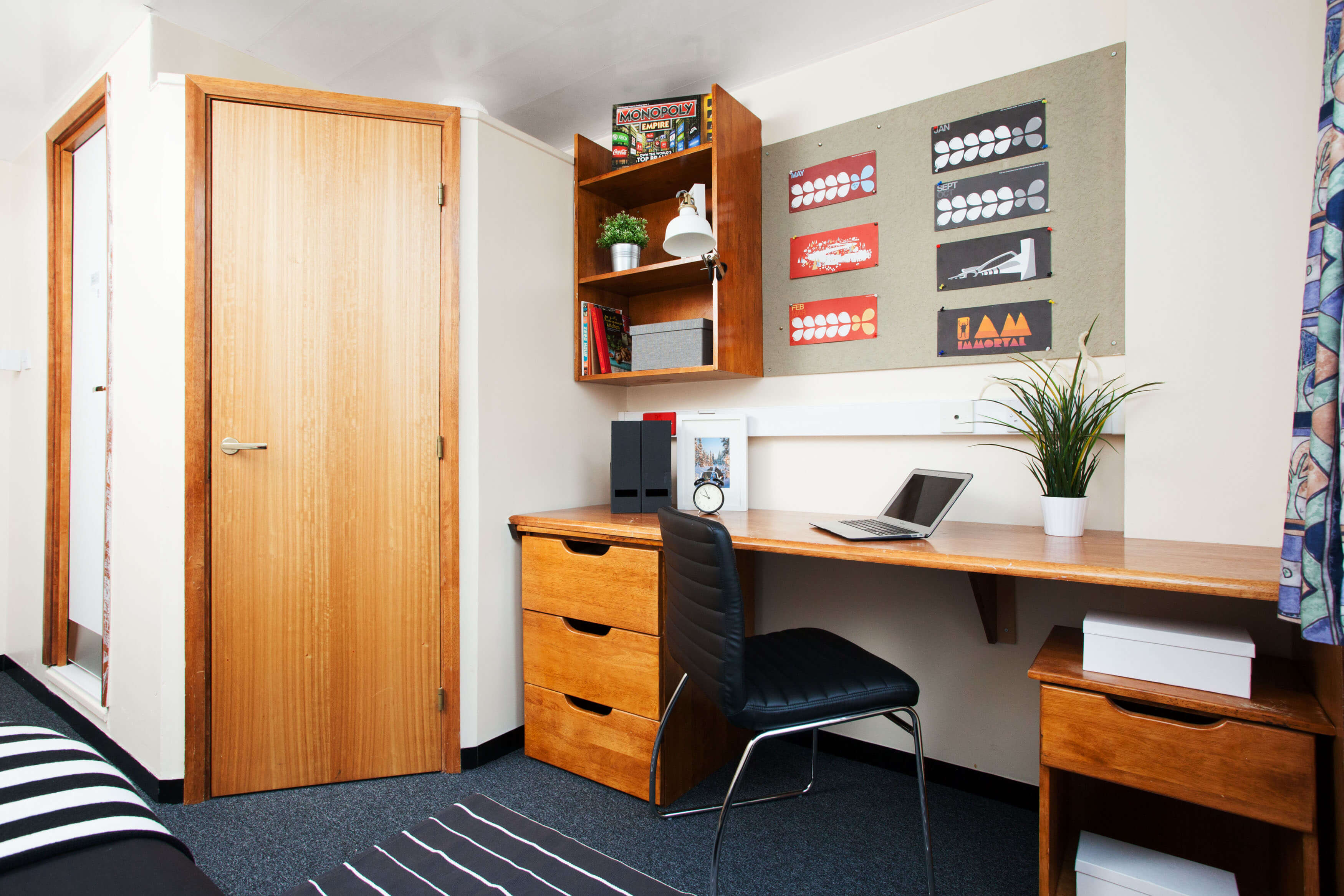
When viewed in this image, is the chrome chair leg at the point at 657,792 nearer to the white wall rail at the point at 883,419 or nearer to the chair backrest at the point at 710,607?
the chair backrest at the point at 710,607

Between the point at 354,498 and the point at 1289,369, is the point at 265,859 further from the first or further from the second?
the point at 1289,369

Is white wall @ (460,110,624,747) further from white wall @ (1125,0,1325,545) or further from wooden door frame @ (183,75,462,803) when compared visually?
white wall @ (1125,0,1325,545)

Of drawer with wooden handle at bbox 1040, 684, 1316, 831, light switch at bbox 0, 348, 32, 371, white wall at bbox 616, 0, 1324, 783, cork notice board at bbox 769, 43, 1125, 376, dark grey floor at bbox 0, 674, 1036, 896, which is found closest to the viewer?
drawer with wooden handle at bbox 1040, 684, 1316, 831

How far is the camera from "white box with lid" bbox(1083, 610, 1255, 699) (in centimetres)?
112

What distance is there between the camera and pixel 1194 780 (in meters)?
1.11

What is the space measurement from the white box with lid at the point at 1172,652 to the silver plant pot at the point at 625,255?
185cm

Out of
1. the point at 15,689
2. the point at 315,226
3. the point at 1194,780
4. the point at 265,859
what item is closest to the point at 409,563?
the point at 265,859

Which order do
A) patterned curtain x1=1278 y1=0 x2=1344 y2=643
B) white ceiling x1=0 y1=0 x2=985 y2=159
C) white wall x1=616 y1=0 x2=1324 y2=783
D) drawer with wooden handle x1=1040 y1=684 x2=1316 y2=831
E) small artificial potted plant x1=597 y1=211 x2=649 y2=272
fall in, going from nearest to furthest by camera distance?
patterned curtain x1=1278 y1=0 x2=1344 y2=643
drawer with wooden handle x1=1040 y1=684 x2=1316 y2=831
white wall x1=616 y1=0 x2=1324 y2=783
white ceiling x1=0 y1=0 x2=985 y2=159
small artificial potted plant x1=597 y1=211 x2=649 y2=272

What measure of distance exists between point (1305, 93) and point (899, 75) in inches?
41.0

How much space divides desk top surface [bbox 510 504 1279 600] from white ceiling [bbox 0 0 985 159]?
5.24 ft

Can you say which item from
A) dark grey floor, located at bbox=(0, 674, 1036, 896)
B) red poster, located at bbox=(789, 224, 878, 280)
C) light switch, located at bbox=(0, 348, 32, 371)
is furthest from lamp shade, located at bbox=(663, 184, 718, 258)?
light switch, located at bbox=(0, 348, 32, 371)

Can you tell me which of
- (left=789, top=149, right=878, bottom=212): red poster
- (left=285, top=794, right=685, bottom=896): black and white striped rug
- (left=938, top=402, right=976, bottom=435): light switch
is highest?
(left=789, top=149, right=878, bottom=212): red poster

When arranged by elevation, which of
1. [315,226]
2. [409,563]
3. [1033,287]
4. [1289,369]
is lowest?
[409,563]

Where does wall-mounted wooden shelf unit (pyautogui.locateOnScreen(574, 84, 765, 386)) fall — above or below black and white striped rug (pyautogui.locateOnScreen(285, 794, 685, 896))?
above
